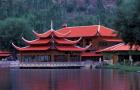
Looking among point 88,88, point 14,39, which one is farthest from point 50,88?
point 14,39

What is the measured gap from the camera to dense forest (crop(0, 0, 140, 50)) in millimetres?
46438

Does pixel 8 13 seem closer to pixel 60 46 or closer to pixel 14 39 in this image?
pixel 14 39

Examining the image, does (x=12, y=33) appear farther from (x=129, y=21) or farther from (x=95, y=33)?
(x=129, y=21)

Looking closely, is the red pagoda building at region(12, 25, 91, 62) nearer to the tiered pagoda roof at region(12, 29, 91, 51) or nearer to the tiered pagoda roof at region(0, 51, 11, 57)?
the tiered pagoda roof at region(12, 29, 91, 51)

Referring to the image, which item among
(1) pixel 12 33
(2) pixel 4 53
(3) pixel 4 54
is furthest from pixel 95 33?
(2) pixel 4 53

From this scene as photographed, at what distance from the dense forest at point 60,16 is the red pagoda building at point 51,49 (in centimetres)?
915

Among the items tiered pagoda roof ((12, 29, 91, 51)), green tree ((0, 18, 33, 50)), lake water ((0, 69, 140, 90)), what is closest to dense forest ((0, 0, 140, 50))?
green tree ((0, 18, 33, 50))

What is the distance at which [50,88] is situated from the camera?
Answer: 83.1 feet

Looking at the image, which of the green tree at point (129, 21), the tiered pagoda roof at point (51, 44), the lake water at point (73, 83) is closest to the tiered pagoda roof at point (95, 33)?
the tiered pagoda roof at point (51, 44)

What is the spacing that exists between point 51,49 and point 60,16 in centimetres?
4860

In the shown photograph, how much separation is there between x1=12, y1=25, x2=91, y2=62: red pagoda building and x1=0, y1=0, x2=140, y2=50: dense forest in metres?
9.15

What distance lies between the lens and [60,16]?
4675 inches

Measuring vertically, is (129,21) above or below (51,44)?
above

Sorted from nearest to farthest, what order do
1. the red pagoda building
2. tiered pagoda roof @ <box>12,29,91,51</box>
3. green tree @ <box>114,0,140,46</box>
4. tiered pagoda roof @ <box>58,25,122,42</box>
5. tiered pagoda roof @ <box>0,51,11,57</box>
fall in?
green tree @ <box>114,0,140,46</box> < tiered pagoda roof @ <box>12,29,91,51</box> < the red pagoda building < tiered pagoda roof @ <box>58,25,122,42</box> < tiered pagoda roof @ <box>0,51,11,57</box>
